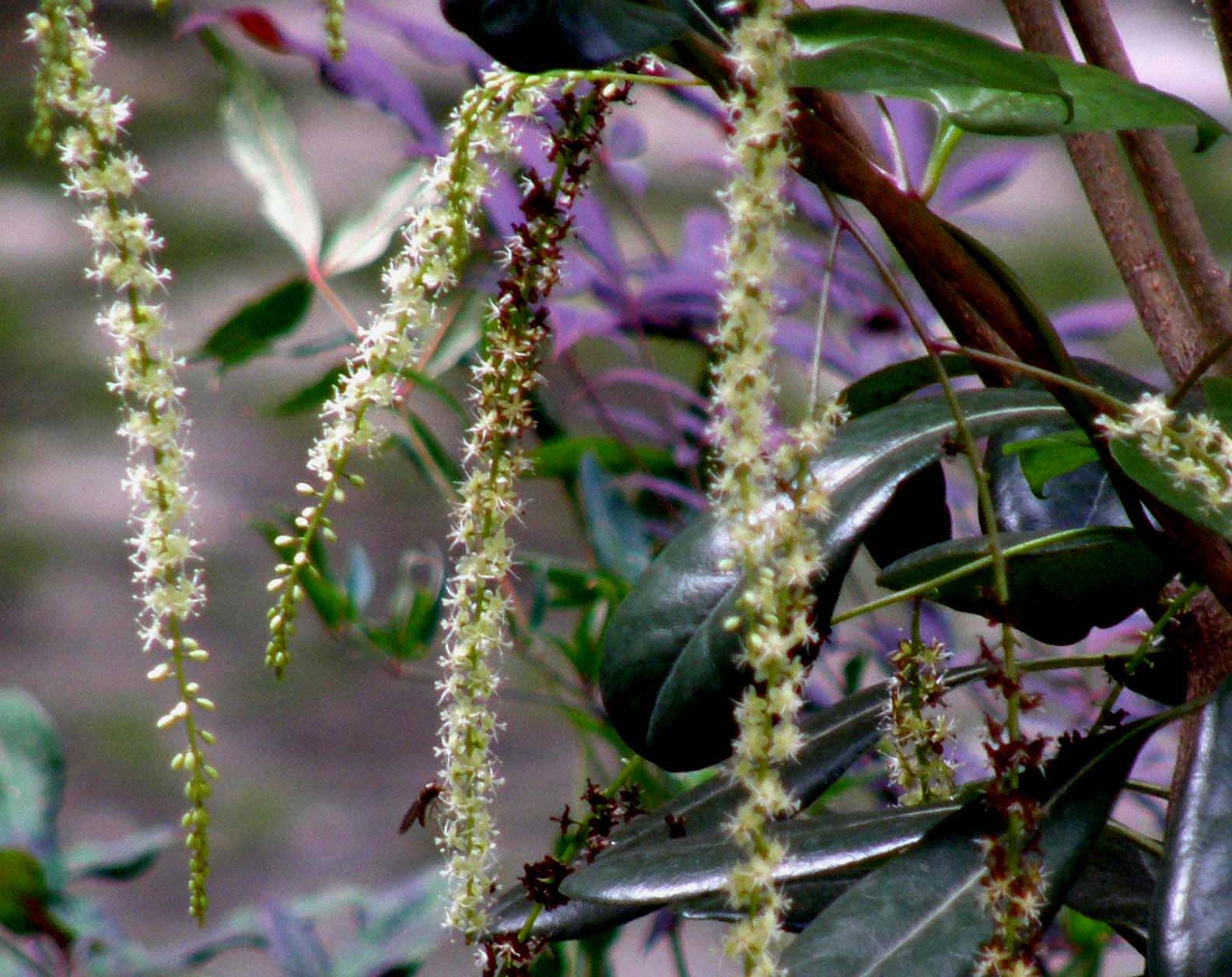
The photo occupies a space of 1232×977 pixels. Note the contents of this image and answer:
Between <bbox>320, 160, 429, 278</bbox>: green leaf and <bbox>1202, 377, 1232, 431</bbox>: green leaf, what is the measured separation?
71cm

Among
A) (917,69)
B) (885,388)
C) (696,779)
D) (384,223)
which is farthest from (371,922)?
(917,69)

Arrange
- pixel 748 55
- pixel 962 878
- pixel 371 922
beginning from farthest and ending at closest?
pixel 371 922, pixel 962 878, pixel 748 55

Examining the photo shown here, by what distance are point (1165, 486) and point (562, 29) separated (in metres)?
0.20

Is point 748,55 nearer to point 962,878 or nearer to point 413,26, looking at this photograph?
point 962,878

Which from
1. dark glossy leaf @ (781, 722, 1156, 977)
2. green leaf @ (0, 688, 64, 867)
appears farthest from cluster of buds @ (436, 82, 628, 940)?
green leaf @ (0, 688, 64, 867)

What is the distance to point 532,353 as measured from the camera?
39cm

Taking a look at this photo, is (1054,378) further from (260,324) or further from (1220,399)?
(260,324)

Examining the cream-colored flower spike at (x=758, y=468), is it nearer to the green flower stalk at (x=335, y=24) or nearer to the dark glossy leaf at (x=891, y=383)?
the green flower stalk at (x=335, y=24)

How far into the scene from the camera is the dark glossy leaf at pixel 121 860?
3.51 ft

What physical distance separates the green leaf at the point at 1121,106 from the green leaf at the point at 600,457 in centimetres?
61

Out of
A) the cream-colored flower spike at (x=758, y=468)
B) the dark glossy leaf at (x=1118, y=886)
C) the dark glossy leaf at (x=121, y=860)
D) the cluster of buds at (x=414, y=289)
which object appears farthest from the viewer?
the dark glossy leaf at (x=121, y=860)

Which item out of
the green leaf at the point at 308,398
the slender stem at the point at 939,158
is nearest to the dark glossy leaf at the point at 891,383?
the slender stem at the point at 939,158

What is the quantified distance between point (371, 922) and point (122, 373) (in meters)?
0.83

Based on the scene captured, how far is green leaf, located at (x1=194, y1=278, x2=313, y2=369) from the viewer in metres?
0.97
